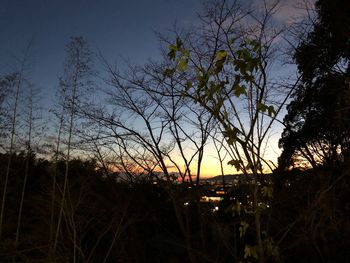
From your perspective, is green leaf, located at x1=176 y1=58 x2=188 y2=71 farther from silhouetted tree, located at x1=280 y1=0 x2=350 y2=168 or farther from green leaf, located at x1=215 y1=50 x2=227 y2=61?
silhouetted tree, located at x1=280 y1=0 x2=350 y2=168

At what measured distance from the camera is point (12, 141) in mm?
8766

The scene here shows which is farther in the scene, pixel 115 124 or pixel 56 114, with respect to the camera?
pixel 115 124

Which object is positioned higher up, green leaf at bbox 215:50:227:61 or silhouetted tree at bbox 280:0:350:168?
silhouetted tree at bbox 280:0:350:168

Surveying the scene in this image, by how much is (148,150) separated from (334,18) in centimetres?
643

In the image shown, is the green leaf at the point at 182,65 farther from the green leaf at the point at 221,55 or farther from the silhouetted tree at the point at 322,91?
the silhouetted tree at the point at 322,91

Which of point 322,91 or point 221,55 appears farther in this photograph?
point 322,91

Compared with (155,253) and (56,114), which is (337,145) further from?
(56,114)

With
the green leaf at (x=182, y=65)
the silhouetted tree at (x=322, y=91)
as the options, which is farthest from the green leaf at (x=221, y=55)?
the silhouetted tree at (x=322, y=91)

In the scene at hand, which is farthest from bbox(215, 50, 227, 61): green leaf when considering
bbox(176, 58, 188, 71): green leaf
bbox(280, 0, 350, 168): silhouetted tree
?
bbox(280, 0, 350, 168): silhouetted tree

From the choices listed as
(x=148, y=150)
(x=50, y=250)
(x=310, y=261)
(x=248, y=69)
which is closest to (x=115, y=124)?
(x=148, y=150)

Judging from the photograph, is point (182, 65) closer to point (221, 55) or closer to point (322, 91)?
point (221, 55)

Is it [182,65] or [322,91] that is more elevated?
[322,91]

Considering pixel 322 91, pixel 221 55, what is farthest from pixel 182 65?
pixel 322 91

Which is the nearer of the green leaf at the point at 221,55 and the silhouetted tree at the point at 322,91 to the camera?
the green leaf at the point at 221,55
